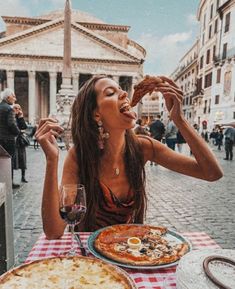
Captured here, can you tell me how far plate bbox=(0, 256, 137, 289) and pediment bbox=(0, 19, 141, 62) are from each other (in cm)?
4033

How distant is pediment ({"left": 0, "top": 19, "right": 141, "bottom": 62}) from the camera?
126 ft

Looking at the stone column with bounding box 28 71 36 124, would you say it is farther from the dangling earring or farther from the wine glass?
the wine glass

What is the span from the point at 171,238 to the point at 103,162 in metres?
0.86

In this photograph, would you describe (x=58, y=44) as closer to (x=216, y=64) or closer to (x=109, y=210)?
(x=216, y=64)

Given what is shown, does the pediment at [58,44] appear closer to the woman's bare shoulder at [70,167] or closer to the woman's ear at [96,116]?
the woman's ear at [96,116]

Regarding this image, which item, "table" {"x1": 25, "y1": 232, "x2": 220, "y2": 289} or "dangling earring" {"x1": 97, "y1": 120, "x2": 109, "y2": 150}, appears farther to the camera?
"dangling earring" {"x1": 97, "y1": 120, "x2": 109, "y2": 150}

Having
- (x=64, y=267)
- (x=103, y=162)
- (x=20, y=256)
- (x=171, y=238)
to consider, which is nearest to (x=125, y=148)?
(x=103, y=162)

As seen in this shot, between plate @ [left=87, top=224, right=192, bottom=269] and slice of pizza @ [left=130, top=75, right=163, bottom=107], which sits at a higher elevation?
slice of pizza @ [left=130, top=75, right=163, bottom=107]

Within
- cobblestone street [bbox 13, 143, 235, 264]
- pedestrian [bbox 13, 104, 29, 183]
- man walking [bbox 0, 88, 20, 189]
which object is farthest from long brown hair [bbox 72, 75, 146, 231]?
pedestrian [bbox 13, 104, 29, 183]

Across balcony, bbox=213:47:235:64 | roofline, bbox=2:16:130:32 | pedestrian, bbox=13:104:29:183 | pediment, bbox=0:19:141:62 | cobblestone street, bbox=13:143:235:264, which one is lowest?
cobblestone street, bbox=13:143:235:264

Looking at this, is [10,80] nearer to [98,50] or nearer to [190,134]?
[98,50]

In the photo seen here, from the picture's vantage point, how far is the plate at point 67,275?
1.02 m

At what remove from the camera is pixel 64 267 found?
1.14m

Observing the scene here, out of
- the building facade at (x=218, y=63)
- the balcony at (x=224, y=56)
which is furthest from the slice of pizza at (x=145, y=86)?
the balcony at (x=224, y=56)
